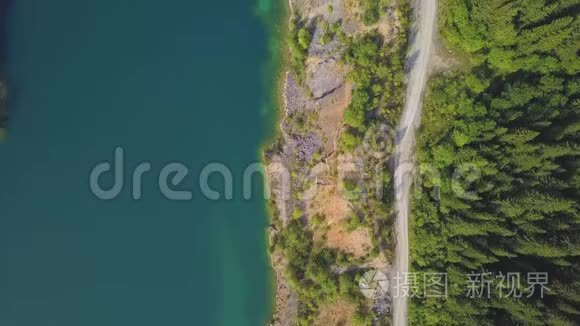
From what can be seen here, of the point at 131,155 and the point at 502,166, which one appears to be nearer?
the point at 502,166

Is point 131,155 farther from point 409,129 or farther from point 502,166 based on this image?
point 502,166

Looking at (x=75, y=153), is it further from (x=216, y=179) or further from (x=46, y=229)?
(x=216, y=179)

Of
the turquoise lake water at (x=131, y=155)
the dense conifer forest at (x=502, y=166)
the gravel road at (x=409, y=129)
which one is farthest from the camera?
the turquoise lake water at (x=131, y=155)

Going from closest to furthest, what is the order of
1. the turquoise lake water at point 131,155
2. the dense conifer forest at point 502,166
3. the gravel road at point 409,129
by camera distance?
the dense conifer forest at point 502,166, the gravel road at point 409,129, the turquoise lake water at point 131,155

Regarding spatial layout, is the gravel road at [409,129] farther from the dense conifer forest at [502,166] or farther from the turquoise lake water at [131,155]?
the turquoise lake water at [131,155]

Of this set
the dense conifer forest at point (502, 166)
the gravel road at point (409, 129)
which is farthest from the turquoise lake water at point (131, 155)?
the dense conifer forest at point (502, 166)

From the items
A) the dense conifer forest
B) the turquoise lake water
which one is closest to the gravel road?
the dense conifer forest

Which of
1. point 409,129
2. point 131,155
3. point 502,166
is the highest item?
point 409,129

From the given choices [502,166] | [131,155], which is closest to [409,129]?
[502,166]

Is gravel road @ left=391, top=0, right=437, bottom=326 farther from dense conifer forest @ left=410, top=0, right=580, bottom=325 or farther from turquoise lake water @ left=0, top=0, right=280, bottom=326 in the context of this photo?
turquoise lake water @ left=0, top=0, right=280, bottom=326
